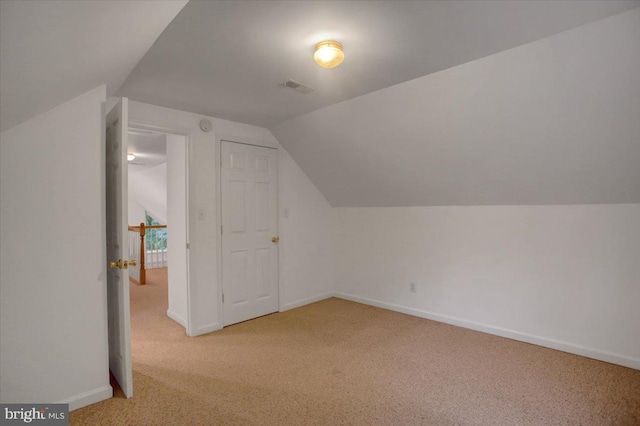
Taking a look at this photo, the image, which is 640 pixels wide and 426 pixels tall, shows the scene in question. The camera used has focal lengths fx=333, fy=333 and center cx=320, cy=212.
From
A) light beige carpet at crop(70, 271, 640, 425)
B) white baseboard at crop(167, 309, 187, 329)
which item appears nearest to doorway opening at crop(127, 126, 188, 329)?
white baseboard at crop(167, 309, 187, 329)

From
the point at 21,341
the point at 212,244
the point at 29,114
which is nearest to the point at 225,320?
the point at 212,244

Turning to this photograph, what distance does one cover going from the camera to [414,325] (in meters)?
3.65

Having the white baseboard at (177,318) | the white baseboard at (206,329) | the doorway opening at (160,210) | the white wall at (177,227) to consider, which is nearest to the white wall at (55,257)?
the doorway opening at (160,210)

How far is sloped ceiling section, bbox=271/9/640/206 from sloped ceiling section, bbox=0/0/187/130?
1.90 meters

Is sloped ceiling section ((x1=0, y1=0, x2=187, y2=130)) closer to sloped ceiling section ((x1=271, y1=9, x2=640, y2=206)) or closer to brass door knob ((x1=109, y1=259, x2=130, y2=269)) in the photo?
brass door knob ((x1=109, y1=259, x2=130, y2=269))

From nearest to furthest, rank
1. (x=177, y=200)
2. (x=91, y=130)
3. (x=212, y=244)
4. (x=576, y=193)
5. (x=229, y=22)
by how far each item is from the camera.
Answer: (x=229, y=22)
(x=91, y=130)
(x=576, y=193)
(x=212, y=244)
(x=177, y=200)

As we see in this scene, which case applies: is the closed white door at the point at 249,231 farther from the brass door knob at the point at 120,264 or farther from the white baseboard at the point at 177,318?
the brass door knob at the point at 120,264

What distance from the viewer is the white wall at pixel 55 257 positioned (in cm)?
193

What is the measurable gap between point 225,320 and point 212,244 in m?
0.85

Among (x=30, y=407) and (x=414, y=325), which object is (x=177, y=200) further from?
(x=414, y=325)

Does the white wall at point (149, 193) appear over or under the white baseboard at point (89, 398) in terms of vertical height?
over

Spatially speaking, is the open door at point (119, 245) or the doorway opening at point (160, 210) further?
the doorway opening at point (160, 210)

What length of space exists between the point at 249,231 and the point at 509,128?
9.14 feet

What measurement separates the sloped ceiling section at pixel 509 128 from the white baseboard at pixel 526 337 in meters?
1.25
